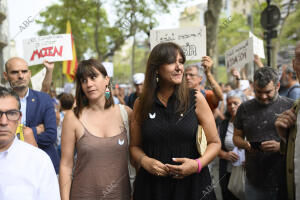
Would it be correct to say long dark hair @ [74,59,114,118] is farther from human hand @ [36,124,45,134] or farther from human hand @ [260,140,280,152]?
human hand @ [260,140,280,152]

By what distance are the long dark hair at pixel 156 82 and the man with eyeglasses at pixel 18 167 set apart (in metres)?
0.97

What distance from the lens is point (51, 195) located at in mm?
2049

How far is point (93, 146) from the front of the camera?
2793mm

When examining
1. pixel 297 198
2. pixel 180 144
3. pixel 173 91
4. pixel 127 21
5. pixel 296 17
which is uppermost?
pixel 296 17

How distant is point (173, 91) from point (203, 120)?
345mm

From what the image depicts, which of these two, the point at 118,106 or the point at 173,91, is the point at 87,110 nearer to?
the point at 118,106

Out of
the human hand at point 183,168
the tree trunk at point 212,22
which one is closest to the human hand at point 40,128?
the human hand at point 183,168

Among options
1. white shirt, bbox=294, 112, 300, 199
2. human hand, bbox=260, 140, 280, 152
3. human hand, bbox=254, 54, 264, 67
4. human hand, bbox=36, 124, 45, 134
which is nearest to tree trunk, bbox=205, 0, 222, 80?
human hand, bbox=254, 54, 264, 67

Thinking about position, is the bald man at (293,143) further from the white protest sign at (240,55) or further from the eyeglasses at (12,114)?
the white protest sign at (240,55)

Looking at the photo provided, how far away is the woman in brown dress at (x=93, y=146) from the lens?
2.79 meters

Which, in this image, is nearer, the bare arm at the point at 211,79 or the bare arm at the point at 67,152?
the bare arm at the point at 67,152

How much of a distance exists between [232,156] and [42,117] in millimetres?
2526

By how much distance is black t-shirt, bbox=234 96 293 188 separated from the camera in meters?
3.74

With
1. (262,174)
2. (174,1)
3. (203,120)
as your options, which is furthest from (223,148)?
(174,1)
